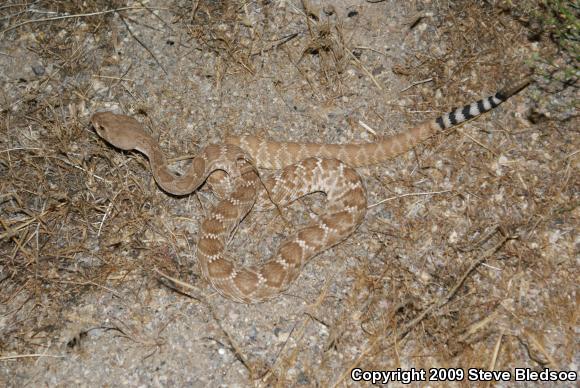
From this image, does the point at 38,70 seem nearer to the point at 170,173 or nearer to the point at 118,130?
the point at 118,130

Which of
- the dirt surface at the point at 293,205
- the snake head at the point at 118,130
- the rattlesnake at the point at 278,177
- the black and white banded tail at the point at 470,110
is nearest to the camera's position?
the dirt surface at the point at 293,205

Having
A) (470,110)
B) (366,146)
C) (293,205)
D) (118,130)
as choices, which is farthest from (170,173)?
(470,110)

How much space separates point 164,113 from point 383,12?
A: 10.4ft

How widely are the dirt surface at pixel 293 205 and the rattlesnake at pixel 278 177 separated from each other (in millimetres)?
201

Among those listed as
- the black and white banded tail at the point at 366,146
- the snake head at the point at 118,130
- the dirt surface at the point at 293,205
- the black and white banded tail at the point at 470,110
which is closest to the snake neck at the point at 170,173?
the snake head at the point at 118,130

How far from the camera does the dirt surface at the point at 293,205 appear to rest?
4984 mm

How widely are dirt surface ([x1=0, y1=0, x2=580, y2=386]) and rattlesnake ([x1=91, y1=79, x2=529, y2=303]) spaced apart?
0.20 metres

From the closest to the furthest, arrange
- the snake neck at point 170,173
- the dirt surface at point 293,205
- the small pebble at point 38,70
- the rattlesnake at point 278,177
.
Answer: the dirt surface at point 293,205 < the rattlesnake at point 278,177 < the snake neck at point 170,173 < the small pebble at point 38,70

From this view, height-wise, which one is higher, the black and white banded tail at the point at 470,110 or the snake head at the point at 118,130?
the black and white banded tail at the point at 470,110

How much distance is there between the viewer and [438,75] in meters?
6.69

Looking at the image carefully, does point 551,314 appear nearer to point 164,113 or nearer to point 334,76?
point 334,76

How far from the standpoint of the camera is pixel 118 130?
19.5ft

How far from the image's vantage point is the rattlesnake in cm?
552

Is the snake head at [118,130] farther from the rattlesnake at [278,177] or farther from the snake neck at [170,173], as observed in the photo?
the snake neck at [170,173]
